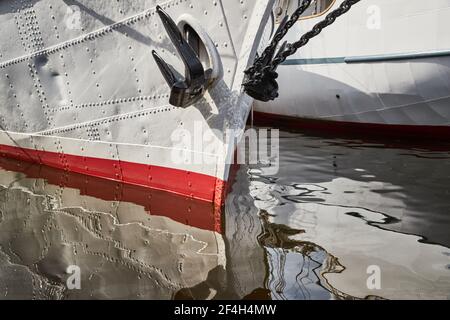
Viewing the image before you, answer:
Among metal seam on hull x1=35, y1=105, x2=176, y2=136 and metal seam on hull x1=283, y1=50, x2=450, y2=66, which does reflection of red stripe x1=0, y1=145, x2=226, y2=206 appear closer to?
metal seam on hull x1=35, y1=105, x2=176, y2=136

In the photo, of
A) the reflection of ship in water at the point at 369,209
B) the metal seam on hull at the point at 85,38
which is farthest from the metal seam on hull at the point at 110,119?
the reflection of ship in water at the point at 369,209

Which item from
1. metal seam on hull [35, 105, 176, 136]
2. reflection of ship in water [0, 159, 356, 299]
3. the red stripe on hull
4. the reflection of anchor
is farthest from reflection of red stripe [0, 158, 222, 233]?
the red stripe on hull

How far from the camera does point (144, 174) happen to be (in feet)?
16.2

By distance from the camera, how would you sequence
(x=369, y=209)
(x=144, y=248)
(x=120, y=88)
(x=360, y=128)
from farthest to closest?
(x=360, y=128) → (x=120, y=88) → (x=369, y=209) → (x=144, y=248)

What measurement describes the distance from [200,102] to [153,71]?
0.59 m

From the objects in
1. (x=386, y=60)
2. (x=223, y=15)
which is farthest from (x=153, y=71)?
(x=386, y=60)

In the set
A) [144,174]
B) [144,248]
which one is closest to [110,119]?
[144,174]

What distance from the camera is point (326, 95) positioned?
8.55 meters

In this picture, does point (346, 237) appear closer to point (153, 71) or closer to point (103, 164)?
point (153, 71)

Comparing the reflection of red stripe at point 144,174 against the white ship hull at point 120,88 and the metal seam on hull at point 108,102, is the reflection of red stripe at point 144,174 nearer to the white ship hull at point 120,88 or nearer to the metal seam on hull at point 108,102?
the white ship hull at point 120,88

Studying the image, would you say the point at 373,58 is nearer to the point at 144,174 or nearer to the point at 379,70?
the point at 379,70

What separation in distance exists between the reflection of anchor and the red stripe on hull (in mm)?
4889

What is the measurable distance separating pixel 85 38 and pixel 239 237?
271 cm

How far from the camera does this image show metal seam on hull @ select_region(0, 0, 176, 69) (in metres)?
4.46
